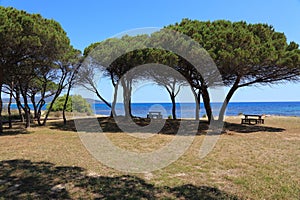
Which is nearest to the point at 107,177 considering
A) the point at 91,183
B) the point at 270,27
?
the point at 91,183

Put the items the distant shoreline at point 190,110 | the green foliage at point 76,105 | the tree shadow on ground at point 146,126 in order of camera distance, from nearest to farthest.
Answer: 1. the tree shadow on ground at point 146,126
2. the distant shoreline at point 190,110
3. the green foliage at point 76,105

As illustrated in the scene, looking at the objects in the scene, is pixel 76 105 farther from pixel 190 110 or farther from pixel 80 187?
pixel 80 187

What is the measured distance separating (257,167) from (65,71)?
502 inches

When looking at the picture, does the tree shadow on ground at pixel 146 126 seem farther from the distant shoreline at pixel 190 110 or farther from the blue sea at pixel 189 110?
the blue sea at pixel 189 110

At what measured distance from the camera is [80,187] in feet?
11.8

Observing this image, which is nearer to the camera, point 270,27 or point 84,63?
point 270,27

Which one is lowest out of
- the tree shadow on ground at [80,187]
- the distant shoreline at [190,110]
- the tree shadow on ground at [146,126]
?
the tree shadow on ground at [80,187]

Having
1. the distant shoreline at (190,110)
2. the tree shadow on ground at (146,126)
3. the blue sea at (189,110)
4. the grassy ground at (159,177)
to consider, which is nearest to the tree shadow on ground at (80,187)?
the grassy ground at (159,177)

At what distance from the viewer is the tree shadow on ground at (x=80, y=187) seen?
10.7 ft

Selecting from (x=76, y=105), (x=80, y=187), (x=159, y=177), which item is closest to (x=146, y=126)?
(x=159, y=177)

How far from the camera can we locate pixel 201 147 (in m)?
7.11

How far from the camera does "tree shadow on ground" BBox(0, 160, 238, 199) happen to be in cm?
325

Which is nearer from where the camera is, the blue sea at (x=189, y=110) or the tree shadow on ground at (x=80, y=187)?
the tree shadow on ground at (x=80, y=187)

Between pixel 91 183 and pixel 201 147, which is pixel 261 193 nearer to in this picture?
pixel 91 183
